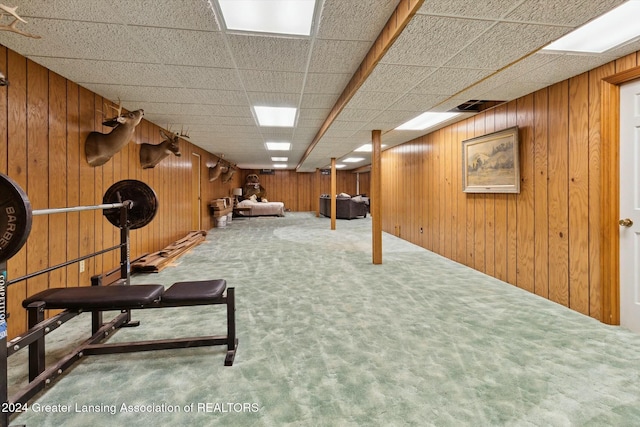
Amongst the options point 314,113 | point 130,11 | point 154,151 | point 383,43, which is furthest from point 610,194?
point 154,151

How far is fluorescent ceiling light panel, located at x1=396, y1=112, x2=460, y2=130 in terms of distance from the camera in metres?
4.48

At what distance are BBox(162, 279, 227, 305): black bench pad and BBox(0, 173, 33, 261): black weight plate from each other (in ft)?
2.78

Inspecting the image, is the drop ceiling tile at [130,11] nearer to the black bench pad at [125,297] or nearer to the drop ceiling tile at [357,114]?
the black bench pad at [125,297]

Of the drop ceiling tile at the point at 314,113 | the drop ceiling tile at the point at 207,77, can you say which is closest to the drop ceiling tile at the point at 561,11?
the drop ceiling tile at the point at 207,77

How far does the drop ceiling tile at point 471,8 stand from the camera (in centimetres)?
173

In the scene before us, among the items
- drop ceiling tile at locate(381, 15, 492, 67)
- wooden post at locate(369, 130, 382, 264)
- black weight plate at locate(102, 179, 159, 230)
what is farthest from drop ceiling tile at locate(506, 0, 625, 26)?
wooden post at locate(369, 130, 382, 264)

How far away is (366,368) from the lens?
1981 mm

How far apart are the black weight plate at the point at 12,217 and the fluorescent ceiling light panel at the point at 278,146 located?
Result: 20.3ft

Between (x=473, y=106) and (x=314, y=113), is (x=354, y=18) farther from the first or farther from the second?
(x=473, y=106)

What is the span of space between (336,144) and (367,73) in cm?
395

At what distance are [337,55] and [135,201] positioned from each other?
221 centimetres

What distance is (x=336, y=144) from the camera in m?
6.59

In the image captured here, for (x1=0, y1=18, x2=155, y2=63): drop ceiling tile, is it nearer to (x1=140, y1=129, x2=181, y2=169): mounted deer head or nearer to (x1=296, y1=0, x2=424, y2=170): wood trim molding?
(x1=296, y1=0, x2=424, y2=170): wood trim molding

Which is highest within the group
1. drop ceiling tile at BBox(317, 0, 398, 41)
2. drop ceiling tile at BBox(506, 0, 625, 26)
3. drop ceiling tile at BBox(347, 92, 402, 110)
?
drop ceiling tile at BBox(317, 0, 398, 41)
